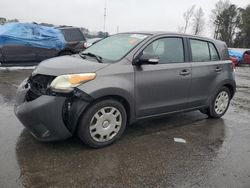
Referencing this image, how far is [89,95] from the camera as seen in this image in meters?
3.91

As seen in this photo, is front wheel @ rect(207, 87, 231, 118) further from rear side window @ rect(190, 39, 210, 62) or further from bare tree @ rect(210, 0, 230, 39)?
bare tree @ rect(210, 0, 230, 39)

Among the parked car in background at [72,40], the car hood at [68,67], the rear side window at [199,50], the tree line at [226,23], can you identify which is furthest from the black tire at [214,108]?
the tree line at [226,23]

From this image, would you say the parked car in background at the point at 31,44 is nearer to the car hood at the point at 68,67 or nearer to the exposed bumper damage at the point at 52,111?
the car hood at the point at 68,67

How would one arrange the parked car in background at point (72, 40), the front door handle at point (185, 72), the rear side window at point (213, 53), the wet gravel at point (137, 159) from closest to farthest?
the wet gravel at point (137, 159)
the front door handle at point (185, 72)
the rear side window at point (213, 53)
the parked car in background at point (72, 40)

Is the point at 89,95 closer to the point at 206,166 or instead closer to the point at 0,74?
the point at 206,166

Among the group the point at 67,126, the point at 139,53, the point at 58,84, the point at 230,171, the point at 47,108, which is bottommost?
the point at 230,171

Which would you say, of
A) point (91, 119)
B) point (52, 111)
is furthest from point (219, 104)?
point (52, 111)

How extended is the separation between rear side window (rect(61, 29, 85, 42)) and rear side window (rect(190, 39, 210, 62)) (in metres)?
8.03

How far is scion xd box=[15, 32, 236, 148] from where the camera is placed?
12.7ft

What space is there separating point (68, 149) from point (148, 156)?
3.59 feet

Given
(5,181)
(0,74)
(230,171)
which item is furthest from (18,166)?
(0,74)

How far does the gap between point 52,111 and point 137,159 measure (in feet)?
4.16

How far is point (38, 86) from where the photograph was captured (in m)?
4.09

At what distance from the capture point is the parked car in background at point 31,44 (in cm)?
1068
